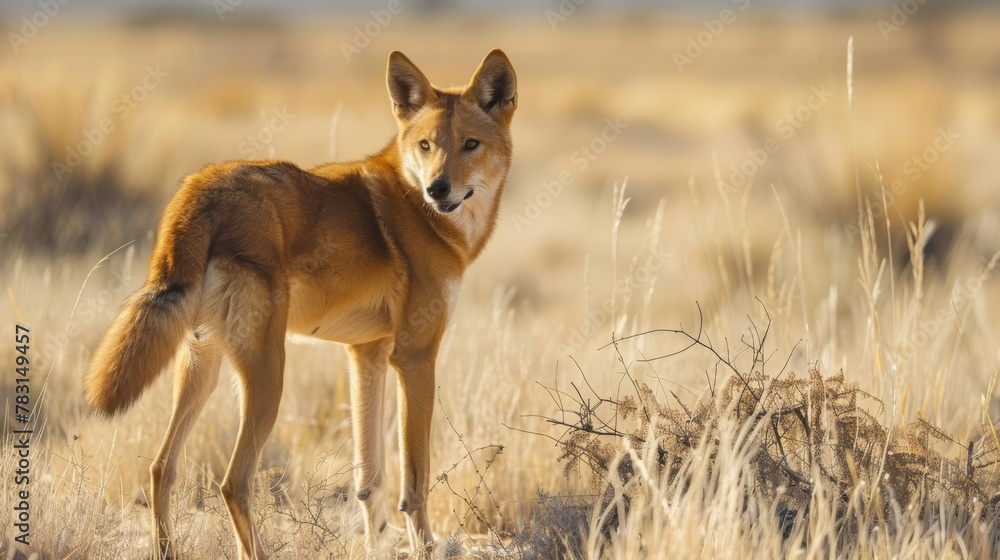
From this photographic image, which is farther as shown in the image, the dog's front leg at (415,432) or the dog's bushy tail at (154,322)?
the dog's front leg at (415,432)

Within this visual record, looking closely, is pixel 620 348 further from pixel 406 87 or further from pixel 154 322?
pixel 154 322

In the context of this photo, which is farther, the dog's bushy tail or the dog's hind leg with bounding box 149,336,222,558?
the dog's hind leg with bounding box 149,336,222,558

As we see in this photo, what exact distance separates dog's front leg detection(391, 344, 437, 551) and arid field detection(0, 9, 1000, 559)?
177 mm

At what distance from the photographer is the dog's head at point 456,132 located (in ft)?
15.6

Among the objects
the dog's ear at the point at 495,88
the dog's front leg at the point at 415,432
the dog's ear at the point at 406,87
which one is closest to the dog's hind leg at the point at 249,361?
the dog's front leg at the point at 415,432

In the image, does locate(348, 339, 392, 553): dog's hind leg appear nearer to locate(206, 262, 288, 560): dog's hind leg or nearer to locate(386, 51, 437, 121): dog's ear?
locate(206, 262, 288, 560): dog's hind leg

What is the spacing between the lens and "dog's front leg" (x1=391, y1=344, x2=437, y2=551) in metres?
4.43

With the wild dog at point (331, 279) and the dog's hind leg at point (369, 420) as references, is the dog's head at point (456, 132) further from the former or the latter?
the dog's hind leg at point (369, 420)

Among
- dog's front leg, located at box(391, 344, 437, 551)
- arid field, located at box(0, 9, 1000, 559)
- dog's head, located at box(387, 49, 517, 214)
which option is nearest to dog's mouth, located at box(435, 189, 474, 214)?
dog's head, located at box(387, 49, 517, 214)

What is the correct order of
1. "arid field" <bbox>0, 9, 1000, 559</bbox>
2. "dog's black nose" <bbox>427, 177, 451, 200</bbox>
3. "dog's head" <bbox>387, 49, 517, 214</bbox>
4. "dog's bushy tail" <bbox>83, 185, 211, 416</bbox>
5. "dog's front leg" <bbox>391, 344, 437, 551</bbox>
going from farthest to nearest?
"dog's head" <bbox>387, 49, 517, 214</bbox>
"dog's black nose" <bbox>427, 177, 451, 200</bbox>
"dog's front leg" <bbox>391, 344, 437, 551</bbox>
"arid field" <bbox>0, 9, 1000, 559</bbox>
"dog's bushy tail" <bbox>83, 185, 211, 416</bbox>

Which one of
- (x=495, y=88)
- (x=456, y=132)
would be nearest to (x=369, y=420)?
(x=456, y=132)

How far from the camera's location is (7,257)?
9.05 m

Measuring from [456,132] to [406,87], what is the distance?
0.50 metres

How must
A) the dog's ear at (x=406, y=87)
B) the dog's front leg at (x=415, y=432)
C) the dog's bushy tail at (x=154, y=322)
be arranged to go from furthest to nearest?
the dog's ear at (x=406, y=87)
the dog's front leg at (x=415, y=432)
the dog's bushy tail at (x=154, y=322)
